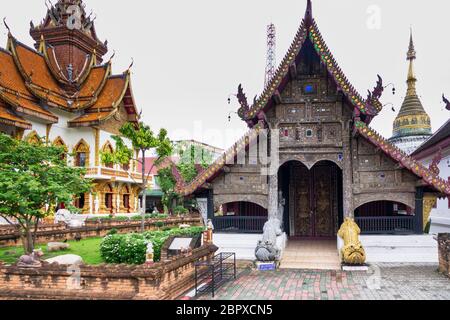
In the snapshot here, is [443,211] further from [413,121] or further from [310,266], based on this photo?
[413,121]

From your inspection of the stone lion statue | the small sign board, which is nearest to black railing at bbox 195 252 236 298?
the small sign board

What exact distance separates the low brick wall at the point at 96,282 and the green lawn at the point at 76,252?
3.43 meters

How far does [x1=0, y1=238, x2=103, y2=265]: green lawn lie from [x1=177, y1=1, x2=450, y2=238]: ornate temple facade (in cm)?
367

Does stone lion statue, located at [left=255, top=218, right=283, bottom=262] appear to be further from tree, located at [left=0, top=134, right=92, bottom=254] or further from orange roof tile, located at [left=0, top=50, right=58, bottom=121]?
orange roof tile, located at [left=0, top=50, right=58, bottom=121]

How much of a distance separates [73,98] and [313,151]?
74.6 feet

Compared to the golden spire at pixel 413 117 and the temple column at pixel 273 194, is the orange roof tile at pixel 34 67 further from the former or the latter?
the golden spire at pixel 413 117

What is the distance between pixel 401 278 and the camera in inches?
408

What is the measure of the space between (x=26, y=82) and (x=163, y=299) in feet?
75.8

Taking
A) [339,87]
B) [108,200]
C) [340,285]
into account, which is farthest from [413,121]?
[340,285]

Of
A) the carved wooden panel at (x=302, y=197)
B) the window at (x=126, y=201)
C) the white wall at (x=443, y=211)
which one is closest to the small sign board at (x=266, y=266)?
the carved wooden panel at (x=302, y=197)

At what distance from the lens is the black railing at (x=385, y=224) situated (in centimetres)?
1296

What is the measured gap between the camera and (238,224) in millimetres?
14258

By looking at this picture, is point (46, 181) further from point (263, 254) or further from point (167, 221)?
point (167, 221)
